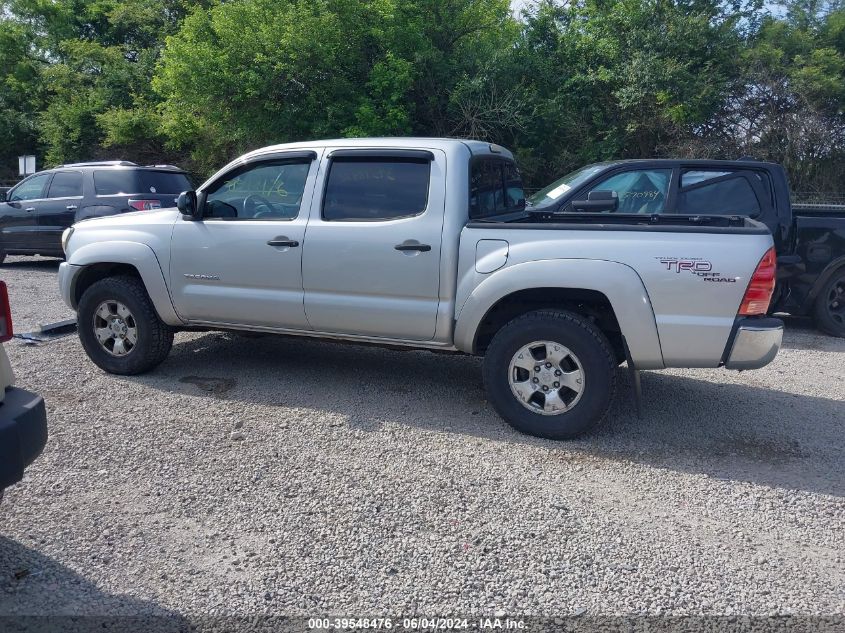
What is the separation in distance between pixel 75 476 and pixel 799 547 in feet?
12.7

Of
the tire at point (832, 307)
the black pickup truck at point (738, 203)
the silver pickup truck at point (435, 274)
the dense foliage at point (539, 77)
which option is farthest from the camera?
the dense foliage at point (539, 77)

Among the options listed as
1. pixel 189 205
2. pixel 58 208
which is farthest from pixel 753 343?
pixel 58 208

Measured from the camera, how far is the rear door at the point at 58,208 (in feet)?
41.0

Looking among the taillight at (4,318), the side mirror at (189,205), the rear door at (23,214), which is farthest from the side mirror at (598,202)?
the rear door at (23,214)

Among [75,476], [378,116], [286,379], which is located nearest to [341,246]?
[286,379]

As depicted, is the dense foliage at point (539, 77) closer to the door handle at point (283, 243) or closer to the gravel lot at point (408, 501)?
the door handle at point (283, 243)

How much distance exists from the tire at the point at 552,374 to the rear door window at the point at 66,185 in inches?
396

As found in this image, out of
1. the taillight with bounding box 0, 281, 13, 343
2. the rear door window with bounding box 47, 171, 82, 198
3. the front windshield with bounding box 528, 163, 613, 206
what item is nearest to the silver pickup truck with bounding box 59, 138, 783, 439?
Result: the front windshield with bounding box 528, 163, 613, 206

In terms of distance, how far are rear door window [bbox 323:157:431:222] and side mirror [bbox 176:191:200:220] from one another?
1094mm

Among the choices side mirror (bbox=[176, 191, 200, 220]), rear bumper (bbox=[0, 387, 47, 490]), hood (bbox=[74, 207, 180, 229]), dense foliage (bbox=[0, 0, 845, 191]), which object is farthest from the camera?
dense foliage (bbox=[0, 0, 845, 191])

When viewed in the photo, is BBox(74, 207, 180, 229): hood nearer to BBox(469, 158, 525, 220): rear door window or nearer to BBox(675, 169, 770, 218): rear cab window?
BBox(469, 158, 525, 220): rear door window

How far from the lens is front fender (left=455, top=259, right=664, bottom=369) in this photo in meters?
4.63

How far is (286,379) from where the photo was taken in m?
6.21

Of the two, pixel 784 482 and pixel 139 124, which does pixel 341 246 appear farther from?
pixel 139 124
